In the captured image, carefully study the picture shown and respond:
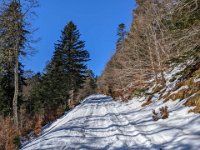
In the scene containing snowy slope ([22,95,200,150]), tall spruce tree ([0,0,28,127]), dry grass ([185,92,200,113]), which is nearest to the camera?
snowy slope ([22,95,200,150])

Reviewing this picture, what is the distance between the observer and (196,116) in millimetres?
10445

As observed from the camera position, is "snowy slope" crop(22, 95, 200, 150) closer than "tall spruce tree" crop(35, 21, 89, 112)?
Yes

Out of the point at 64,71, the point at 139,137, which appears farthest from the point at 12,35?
the point at 64,71

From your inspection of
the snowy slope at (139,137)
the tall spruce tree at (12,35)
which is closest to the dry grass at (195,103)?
the snowy slope at (139,137)

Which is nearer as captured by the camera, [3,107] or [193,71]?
[193,71]

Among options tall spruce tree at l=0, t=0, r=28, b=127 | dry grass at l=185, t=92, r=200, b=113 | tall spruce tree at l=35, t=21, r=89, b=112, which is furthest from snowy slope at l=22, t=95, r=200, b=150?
tall spruce tree at l=35, t=21, r=89, b=112

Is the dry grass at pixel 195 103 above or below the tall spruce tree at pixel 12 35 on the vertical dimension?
below

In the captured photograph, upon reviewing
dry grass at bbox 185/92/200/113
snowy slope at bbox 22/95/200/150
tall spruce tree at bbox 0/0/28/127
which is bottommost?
snowy slope at bbox 22/95/200/150

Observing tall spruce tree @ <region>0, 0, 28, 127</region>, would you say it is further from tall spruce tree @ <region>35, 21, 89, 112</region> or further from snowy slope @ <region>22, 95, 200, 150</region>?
tall spruce tree @ <region>35, 21, 89, 112</region>

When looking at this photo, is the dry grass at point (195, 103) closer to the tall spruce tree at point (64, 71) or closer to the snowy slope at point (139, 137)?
the snowy slope at point (139, 137)

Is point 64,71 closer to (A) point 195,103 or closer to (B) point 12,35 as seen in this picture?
(B) point 12,35

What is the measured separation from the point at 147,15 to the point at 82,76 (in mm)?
22787

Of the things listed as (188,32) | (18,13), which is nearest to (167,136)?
(188,32)

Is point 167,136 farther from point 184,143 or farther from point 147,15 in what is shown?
point 147,15
